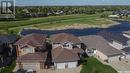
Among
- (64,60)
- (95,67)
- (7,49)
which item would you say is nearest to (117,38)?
(95,67)

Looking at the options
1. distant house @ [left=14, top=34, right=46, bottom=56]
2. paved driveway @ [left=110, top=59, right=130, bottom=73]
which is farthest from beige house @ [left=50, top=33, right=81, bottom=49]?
paved driveway @ [left=110, top=59, right=130, bottom=73]

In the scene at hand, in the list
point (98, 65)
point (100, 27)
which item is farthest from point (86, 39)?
point (100, 27)

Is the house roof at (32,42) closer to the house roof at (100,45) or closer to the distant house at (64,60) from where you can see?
the distant house at (64,60)

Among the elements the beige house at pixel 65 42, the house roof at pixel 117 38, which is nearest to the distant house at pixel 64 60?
the beige house at pixel 65 42

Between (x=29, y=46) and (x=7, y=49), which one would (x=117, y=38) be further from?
(x=7, y=49)

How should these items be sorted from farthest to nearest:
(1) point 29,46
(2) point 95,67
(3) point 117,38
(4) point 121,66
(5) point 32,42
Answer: (3) point 117,38, (5) point 32,42, (1) point 29,46, (4) point 121,66, (2) point 95,67

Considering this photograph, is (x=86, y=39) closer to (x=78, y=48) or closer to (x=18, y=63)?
(x=78, y=48)
